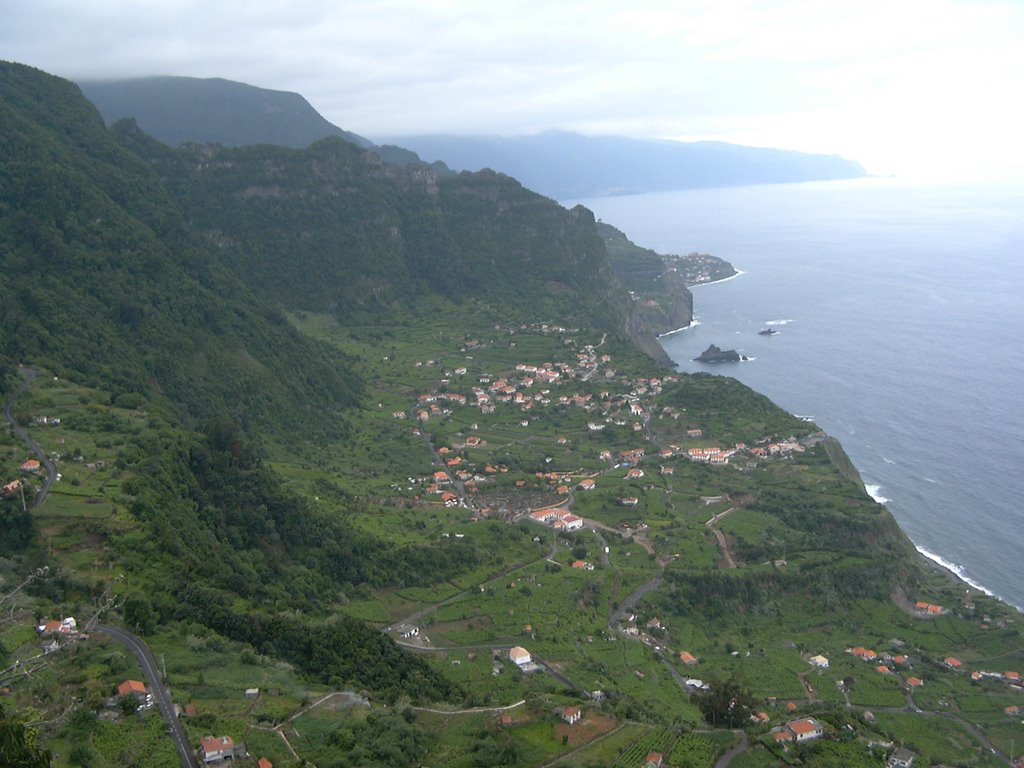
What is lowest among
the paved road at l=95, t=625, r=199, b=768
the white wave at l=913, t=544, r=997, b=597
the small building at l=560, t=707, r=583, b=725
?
the white wave at l=913, t=544, r=997, b=597

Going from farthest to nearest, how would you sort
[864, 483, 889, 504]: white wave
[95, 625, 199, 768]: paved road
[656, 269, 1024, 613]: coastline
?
[864, 483, 889, 504]: white wave, [656, 269, 1024, 613]: coastline, [95, 625, 199, 768]: paved road

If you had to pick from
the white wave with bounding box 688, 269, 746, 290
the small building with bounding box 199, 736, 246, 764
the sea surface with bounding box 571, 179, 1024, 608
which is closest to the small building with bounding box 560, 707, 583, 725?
the small building with bounding box 199, 736, 246, 764

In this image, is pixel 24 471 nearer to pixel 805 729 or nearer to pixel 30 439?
pixel 30 439

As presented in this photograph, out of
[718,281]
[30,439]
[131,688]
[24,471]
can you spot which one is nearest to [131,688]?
[131,688]

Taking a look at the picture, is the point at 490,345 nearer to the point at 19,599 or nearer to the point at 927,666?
the point at 927,666

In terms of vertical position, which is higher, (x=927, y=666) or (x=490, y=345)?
(x=490, y=345)

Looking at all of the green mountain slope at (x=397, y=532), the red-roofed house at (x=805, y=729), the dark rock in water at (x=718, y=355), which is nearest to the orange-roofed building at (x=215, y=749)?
the green mountain slope at (x=397, y=532)

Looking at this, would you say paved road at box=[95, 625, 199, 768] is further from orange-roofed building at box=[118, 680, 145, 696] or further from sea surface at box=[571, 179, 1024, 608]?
sea surface at box=[571, 179, 1024, 608]

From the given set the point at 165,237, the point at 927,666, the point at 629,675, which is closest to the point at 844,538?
the point at 927,666
